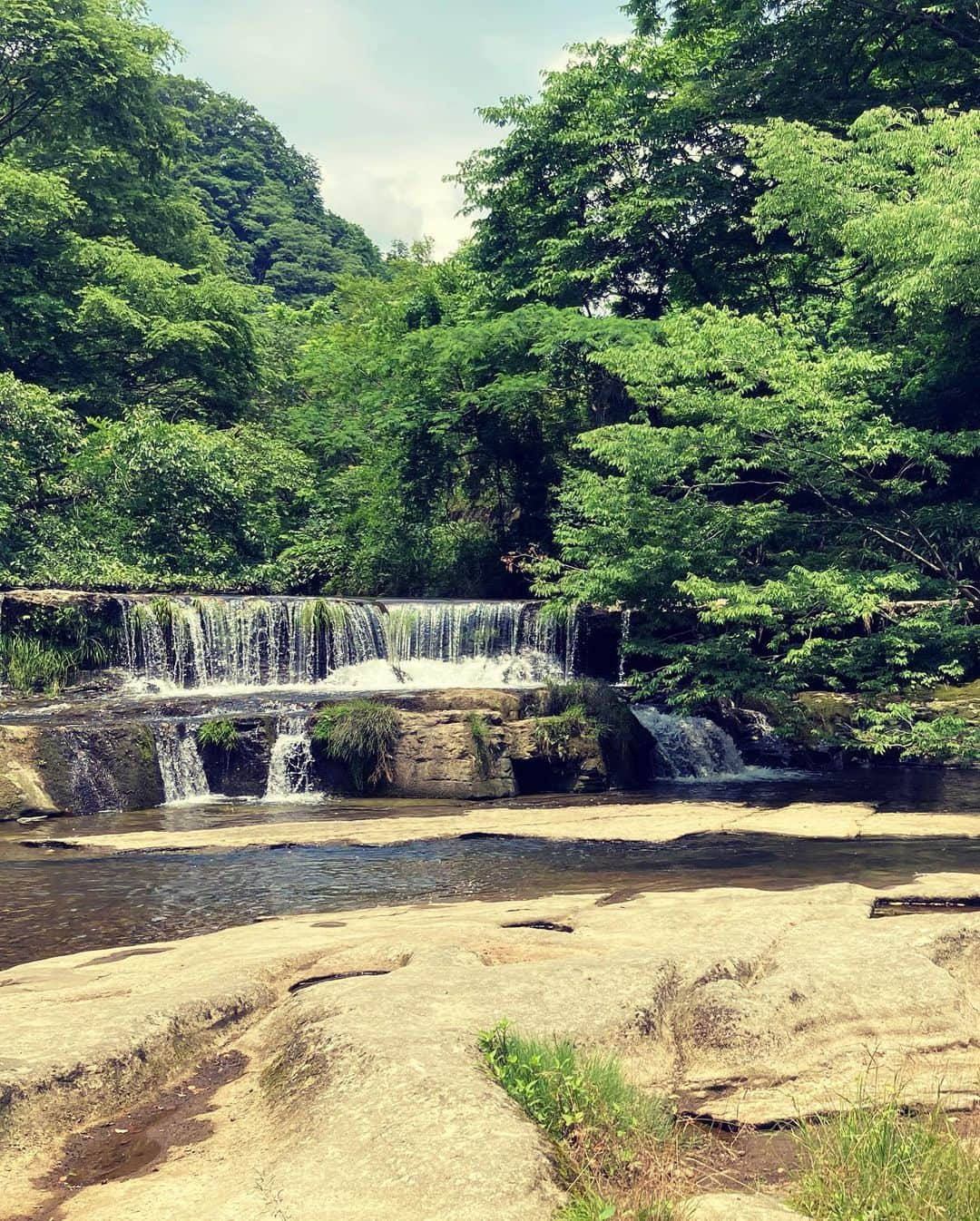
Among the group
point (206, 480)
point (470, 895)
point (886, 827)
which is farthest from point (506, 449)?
point (470, 895)

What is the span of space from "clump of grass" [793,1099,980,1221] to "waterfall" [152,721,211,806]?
13778 mm

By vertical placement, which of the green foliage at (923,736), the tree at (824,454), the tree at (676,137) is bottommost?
the green foliage at (923,736)

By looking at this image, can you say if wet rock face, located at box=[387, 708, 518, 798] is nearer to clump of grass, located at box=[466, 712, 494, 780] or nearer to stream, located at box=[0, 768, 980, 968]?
clump of grass, located at box=[466, 712, 494, 780]

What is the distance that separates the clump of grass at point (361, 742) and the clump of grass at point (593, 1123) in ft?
40.8

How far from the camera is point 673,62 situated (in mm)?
26906

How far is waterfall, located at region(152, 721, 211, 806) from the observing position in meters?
16.7

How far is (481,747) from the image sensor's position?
17422mm

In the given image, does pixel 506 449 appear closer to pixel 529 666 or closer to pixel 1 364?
pixel 529 666

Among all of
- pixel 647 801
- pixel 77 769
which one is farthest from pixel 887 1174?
pixel 77 769

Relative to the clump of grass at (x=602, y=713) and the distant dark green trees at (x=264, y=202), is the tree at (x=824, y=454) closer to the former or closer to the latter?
the clump of grass at (x=602, y=713)

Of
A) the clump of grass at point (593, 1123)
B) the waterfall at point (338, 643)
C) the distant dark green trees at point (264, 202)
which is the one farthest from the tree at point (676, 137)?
the distant dark green trees at point (264, 202)

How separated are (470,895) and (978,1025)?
5.58 metres

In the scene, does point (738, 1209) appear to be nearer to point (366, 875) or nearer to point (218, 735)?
point (366, 875)

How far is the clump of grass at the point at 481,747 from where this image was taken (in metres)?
17.3
